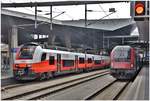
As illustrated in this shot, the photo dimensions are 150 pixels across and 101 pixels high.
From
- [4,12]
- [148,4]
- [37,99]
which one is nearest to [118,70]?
[37,99]

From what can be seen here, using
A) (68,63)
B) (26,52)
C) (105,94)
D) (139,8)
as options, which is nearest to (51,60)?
(26,52)

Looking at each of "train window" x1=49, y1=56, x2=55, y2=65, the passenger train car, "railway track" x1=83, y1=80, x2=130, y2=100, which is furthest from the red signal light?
"train window" x1=49, y1=56, x2=55, y2=65

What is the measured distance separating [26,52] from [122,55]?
294 inches

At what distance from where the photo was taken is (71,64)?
35.7 meters

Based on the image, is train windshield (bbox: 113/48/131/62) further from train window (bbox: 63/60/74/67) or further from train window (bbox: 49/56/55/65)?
train window (bbox: 63/60/74/67)

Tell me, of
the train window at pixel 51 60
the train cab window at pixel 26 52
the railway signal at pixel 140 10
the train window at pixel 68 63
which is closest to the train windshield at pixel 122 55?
the train window at pixel 51 60

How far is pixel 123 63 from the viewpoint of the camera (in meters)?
28.9

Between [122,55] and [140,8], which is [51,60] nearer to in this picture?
[122,55]

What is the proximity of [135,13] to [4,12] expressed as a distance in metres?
35.3

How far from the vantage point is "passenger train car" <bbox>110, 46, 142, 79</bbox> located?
1127 inches

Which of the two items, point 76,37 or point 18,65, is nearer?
point 18,65

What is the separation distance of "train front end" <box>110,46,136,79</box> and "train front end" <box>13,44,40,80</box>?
20.6ft

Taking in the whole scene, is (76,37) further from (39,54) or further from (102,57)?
(39,54)

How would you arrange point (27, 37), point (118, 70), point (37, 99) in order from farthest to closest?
1. point (27, 37)
2. point (118, 70)
3. point (37, 99)
